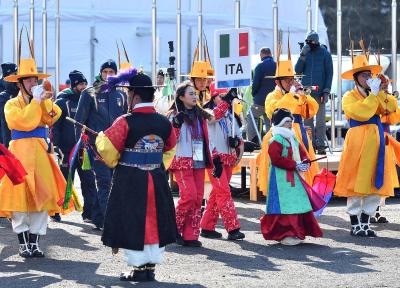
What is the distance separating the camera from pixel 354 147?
521 inches

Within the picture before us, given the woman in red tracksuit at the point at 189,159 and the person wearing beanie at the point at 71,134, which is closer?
the woman in red tracksuit at the point at 189,159

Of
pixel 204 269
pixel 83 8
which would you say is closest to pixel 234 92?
pixel 204 269

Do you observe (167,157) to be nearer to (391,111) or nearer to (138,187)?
(138,187)

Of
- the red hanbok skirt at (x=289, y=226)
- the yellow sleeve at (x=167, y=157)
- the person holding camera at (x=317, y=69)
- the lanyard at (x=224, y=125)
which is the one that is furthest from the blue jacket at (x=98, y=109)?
the person holding camera at (x=317, y=69)

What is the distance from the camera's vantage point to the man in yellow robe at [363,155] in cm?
1301

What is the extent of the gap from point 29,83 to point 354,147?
3.63 meters

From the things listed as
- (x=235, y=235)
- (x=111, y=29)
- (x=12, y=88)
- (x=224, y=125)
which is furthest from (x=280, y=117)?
(x=111, y=29)

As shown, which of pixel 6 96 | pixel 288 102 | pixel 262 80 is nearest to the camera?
pixel 288 102

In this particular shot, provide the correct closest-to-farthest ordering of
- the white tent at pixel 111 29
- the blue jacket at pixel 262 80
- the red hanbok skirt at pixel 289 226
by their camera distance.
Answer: the red hanbok skirt at pixel 289 226 → the blue jacket at pixel 262 80 → the white tent at pixel 111 29

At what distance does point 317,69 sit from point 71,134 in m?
5.05

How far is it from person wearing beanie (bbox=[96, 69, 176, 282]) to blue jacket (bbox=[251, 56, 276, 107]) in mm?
9009

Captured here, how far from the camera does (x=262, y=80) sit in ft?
63.4

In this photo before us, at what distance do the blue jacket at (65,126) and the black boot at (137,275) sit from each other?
4624 mm

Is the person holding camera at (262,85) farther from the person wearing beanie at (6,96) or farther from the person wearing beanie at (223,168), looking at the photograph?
the person wearing beanie at (223,168)
